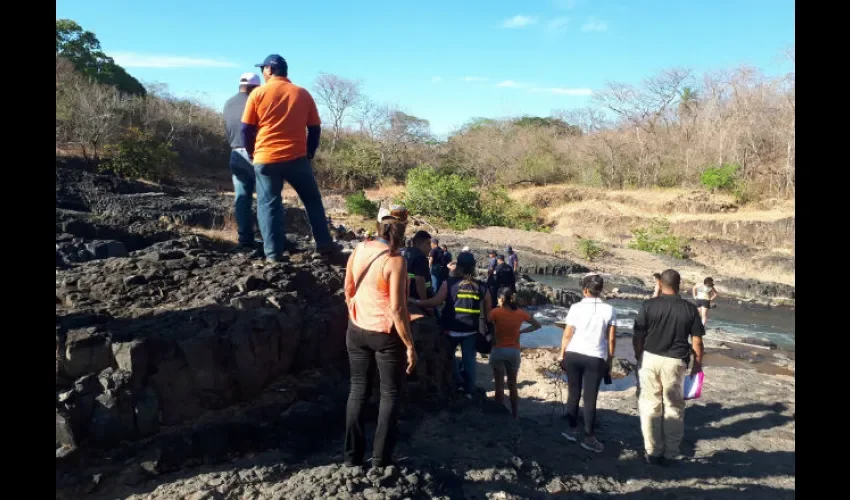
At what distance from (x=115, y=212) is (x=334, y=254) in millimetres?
7841

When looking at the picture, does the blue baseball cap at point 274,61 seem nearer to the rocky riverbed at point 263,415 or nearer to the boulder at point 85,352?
the rocky riverbed at point 263,415

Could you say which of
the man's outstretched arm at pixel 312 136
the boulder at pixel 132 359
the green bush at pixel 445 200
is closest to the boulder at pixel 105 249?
the man's outstretched arm at pixel 312 136

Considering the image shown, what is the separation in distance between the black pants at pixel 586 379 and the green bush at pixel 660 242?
2110cm

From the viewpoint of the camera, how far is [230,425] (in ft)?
12.3

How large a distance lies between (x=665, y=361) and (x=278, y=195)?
11.8 feet

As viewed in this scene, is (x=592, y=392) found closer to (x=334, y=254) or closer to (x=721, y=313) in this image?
(x=334, y=254)

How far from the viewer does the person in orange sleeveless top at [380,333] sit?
3.36 meters

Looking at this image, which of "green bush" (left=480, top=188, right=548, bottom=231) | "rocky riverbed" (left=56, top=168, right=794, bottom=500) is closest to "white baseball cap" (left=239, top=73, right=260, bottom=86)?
"rocky riverbed" (left=56, top=168, right=794, bottom=500)

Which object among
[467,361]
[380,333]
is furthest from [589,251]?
[380,333]

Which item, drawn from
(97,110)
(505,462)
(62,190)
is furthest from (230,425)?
(97,110)

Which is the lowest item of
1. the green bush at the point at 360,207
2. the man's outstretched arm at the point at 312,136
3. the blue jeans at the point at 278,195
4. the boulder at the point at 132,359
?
the boulder at the point at 132,359

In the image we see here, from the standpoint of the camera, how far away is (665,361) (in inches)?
195

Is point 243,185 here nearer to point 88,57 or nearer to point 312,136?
point 312,136

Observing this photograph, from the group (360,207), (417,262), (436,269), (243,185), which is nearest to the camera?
(243,185)
